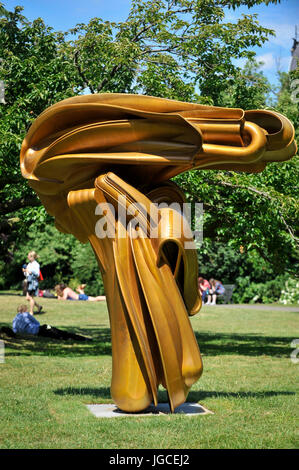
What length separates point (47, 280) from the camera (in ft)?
96.1

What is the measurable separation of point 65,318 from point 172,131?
Result: 44.2 feet

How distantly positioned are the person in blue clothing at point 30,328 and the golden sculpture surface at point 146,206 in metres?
8.17

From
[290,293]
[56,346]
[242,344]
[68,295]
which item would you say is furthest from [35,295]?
[290,293]

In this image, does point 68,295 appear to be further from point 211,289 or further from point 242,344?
point 242,344

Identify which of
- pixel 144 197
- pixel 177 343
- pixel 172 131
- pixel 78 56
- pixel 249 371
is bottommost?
pixel 249 371

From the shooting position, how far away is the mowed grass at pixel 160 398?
20.0 feet

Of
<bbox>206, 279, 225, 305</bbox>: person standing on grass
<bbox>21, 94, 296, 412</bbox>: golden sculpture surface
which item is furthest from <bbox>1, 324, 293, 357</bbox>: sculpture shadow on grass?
<bbox>206, 279, 225, 305</bbox>: person standing on grass

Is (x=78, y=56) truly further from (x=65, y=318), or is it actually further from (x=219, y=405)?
(x=65, y=318)

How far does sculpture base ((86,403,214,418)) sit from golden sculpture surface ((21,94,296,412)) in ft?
Answer: 0.57

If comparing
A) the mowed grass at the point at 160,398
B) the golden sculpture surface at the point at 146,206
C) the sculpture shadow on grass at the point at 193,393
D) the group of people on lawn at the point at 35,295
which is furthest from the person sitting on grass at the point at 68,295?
the golden sculpture surface at the point at 146,206

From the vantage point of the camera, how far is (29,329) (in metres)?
15.2

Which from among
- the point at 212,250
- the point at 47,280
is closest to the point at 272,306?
the point at 212,250

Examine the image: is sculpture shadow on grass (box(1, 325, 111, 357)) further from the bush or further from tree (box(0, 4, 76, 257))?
the bush

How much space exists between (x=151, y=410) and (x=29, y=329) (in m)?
8.46
